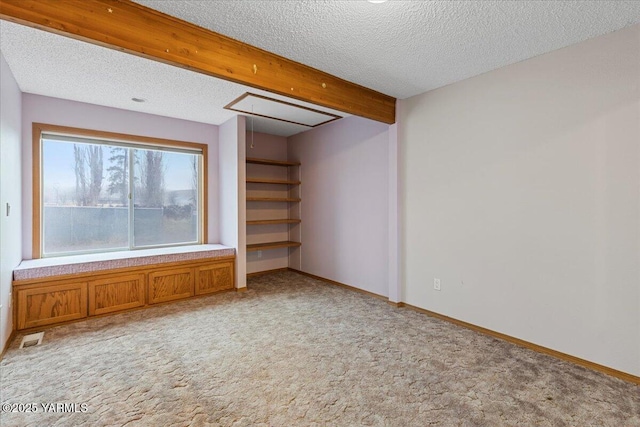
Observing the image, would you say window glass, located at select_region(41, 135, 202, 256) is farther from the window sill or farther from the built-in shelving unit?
the built-in shelving unit

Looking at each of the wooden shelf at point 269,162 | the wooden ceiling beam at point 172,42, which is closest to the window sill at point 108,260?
the wooden shelf at point 269,162

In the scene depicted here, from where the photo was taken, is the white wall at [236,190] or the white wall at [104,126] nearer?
the white wall at [104,126]

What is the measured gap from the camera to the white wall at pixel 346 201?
4.07 metres

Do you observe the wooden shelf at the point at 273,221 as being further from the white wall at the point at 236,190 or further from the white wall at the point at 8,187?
the white wall at the point at 8,187

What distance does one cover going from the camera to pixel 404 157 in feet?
12.1

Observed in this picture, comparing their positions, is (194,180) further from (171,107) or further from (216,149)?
(171,107)

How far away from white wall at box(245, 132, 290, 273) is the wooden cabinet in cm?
99

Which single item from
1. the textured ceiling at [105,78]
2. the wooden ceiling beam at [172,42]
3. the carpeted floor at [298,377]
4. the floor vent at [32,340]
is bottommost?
the carpeted floor at [298,377]

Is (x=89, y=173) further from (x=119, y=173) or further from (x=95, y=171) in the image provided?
(x=119, y=173)

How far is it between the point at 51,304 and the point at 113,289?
20.9 inches

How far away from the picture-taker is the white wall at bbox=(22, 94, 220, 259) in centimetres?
341

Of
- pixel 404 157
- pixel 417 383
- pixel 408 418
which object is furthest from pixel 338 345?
pixel 404 157

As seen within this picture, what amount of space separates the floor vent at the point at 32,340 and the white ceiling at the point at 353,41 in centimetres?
247

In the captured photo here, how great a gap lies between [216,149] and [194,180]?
60cm
